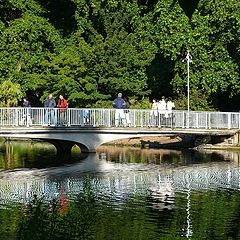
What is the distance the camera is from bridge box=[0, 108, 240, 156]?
31.1m

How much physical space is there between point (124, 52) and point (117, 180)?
58.2ft

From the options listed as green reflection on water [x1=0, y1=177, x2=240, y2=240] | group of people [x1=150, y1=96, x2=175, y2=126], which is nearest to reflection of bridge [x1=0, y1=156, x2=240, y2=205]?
green reflection on water [x1=0, y1=177, x2=240, y2=240]

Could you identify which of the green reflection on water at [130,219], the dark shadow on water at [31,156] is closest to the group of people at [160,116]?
the dark shadow on water at [31,156]

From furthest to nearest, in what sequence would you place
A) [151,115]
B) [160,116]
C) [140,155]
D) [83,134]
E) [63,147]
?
[63,147], [160,116], [151,115], [140,155], [83,134]

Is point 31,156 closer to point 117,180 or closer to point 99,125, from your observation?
Result: point 99,125

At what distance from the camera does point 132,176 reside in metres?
24.1

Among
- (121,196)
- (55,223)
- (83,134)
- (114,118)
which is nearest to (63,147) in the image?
(83,134)

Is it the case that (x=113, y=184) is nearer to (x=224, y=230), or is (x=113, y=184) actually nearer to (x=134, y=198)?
(x=134, y=198)

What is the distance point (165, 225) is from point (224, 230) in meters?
1.30

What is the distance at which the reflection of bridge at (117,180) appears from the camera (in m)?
19.6

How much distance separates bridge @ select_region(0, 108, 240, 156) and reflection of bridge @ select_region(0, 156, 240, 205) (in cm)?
364

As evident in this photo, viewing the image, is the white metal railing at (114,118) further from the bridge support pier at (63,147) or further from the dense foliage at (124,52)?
the dense foliage at (124,52)

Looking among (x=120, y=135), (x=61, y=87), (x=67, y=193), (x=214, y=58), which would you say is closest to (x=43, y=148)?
(x=61, y=87)

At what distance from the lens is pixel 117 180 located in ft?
74.9
